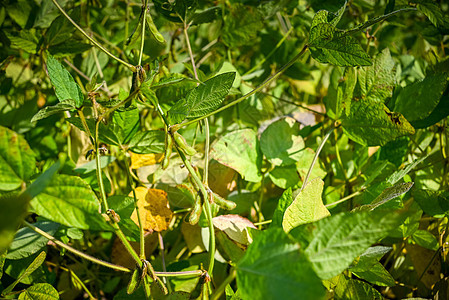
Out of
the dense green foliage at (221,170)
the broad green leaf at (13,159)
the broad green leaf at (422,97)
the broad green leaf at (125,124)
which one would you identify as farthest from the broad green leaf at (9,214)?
the broad green leaf at (422,97)

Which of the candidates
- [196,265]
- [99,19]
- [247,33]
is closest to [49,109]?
[196,265]

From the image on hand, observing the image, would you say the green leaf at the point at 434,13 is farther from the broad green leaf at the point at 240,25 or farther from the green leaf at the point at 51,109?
the green leaf at the point at 51,109

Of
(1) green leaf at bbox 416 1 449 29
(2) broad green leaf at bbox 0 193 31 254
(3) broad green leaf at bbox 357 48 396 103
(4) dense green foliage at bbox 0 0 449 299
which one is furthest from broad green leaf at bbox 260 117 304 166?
(2) broad green leaf at bbox 0 193 31 254

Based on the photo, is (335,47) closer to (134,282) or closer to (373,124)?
(373,124)

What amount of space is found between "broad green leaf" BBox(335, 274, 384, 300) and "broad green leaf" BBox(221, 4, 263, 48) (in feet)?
1.43

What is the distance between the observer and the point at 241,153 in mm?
527

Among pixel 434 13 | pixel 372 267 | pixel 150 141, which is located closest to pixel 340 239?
pixel 372 267

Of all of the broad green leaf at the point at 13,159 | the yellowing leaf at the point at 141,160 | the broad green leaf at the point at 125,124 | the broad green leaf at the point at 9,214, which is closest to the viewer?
the broad green leaf at the point at 9,214

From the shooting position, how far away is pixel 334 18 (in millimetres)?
382

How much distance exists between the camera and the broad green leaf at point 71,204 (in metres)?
0.28

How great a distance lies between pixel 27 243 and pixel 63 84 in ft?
0.61

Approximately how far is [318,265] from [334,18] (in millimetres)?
259

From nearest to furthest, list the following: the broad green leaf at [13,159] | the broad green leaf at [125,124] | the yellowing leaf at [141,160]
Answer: the broad green leaf at [13,159] → the broad green leaf at [125,124] → the yellowing leaf at [141,160]

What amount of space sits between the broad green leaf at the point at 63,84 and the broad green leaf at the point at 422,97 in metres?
0.44
